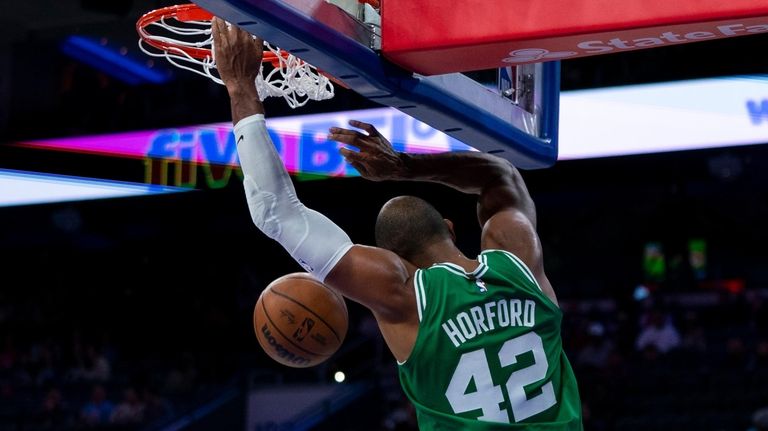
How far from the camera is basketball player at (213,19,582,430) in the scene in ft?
9.14

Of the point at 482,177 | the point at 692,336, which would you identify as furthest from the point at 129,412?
the point at 482,177

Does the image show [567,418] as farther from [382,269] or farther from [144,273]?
[144,273]

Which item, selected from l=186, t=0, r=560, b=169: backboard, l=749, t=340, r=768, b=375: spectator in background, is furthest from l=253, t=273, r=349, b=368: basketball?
l=749, t=340, r=768, b=375: spectator in background

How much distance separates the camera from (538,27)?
271cm

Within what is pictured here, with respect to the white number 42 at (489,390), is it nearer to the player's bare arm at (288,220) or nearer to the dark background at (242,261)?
the player's bare arm at (288,220)

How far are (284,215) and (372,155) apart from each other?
0.66 meters

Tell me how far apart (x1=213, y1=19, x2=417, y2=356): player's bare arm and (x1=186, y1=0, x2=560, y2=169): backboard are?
0.16 meters

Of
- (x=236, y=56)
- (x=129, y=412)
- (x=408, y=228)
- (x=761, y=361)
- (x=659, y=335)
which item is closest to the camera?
(x=236, y=56)

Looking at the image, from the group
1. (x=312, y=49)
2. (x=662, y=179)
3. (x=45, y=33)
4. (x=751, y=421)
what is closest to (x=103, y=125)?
(x=45, y=33)

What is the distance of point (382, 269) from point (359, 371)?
10016 millimetres

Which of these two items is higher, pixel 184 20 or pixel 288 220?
pixel 184 20

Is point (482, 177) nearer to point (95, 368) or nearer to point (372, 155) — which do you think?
point (372, 155)

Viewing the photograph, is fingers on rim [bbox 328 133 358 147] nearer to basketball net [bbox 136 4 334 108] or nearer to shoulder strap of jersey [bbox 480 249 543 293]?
basketball net [bbox 136 4 334 108]

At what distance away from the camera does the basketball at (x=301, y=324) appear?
131 inches
